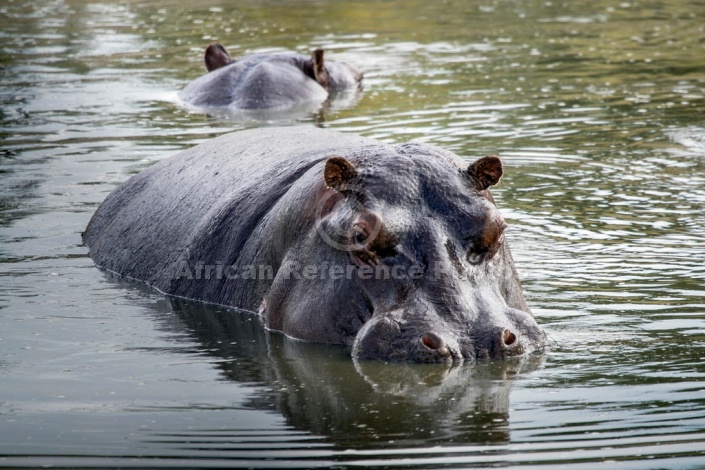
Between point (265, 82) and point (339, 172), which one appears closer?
point (339, 172)

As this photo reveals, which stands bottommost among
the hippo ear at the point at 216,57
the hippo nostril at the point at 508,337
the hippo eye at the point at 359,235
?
the hippo ear at the point at 216,57

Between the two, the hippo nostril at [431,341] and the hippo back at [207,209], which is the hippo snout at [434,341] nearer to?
the hippo nostril at [431,341]

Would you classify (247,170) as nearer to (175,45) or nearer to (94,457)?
(94,457)

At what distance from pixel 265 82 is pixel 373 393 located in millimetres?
10851

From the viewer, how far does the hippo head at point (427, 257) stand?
5.86 metres

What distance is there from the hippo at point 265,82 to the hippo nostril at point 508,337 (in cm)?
1039

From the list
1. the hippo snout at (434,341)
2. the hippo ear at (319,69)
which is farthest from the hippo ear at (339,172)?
the hippo ear at (319,69)

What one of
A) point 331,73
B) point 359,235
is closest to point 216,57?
point 331,73

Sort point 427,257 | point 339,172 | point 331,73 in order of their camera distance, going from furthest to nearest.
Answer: point 331,73
point 339,172
point 427,257

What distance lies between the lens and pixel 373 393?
5902 millimetres

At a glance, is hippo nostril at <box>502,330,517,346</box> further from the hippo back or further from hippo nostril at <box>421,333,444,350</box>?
the hippo back

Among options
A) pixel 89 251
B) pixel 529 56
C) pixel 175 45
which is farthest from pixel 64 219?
pixel 175 45

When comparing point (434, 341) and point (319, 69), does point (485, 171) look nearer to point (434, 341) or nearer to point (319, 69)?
point (434, 341)

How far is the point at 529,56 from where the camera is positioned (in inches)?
780
